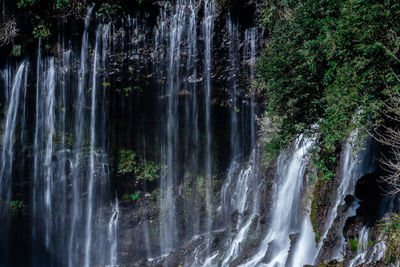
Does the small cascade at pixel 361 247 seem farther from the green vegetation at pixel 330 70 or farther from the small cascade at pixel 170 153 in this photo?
the small cascade at pixel 170 153

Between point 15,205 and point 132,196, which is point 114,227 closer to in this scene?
point 132,196

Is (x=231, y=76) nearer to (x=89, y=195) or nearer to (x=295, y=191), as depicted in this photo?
(x=295, y=191)

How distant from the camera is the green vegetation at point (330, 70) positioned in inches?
251

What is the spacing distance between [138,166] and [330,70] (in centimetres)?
985

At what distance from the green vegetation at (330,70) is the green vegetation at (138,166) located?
299 inches

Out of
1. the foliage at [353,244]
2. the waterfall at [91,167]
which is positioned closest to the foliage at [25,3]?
the waterfall at [91,167]

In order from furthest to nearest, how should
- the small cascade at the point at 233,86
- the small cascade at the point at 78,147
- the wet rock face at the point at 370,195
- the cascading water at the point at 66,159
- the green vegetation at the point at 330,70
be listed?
the cascading water at the point at 66,159 → the small cascade at the point at 78,147 → the small cascade at the point at 233,86 → the wet rock face at the point at 370,195 → the green vegetation at the point at 330,70

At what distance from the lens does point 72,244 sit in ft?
49.5

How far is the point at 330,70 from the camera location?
754cm

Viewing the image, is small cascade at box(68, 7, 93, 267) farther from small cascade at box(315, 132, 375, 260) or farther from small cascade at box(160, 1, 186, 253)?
small cascade at box(315, 132, 375, 260)

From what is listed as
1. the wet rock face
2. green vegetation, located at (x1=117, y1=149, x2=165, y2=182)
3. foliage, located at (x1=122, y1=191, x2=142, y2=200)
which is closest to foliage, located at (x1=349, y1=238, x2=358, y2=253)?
the wet rock face

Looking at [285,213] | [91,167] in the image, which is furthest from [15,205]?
[285,213]

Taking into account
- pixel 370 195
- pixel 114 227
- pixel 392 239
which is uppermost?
pixel 370 195

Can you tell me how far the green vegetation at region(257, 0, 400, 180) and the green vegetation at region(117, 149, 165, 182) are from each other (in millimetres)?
7595
